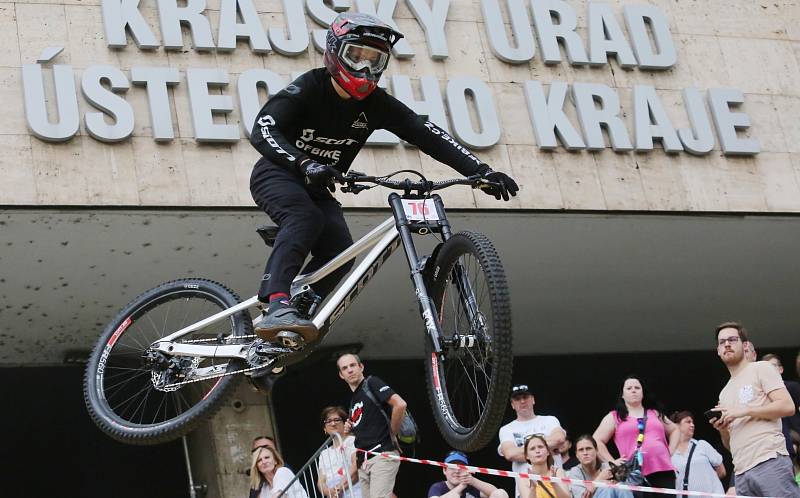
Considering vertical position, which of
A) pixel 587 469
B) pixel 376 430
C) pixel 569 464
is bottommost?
pixel 587 469

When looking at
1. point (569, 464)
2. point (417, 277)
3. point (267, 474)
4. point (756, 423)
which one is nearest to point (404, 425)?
point (267, 474)

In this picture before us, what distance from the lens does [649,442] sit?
939 cm

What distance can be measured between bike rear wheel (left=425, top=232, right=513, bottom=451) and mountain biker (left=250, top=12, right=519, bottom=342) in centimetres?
54

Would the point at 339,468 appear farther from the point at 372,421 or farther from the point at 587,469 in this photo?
the point at 587,469

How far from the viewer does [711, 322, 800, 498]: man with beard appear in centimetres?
759

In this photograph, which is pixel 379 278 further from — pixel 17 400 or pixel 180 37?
pixel 17 400

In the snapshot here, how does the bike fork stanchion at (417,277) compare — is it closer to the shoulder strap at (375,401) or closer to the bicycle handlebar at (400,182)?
the bicycle handlebar at (400,182)

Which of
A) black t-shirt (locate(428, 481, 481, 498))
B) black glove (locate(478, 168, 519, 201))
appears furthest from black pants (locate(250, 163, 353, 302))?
black t-shirt (locate(428, 481, 481, 498))

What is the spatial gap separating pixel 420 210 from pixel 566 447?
4.52m

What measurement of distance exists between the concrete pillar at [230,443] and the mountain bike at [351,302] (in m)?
5.76

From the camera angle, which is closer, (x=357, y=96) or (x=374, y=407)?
(x=357, y=96)

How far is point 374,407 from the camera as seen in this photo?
9125 millimetres

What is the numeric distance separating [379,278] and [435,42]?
268 cm

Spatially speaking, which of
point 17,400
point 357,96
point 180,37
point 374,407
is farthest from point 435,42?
point 17,400
